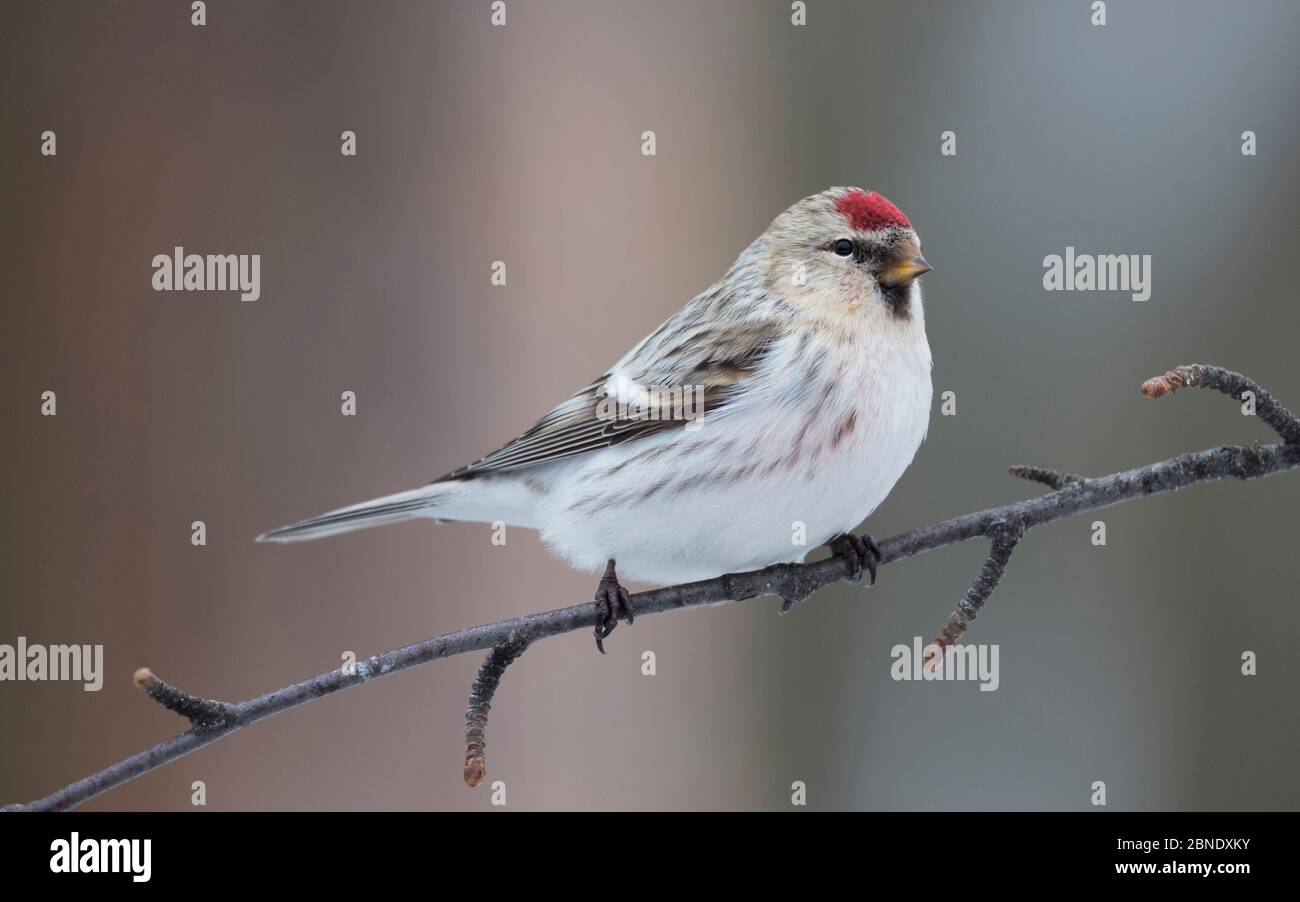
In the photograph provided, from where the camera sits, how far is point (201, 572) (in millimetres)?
2268

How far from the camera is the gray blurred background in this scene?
227 cm

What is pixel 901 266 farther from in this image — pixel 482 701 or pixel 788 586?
pixel 482 701

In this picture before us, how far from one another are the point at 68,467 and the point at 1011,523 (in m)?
1.73

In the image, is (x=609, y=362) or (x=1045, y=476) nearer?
(x=1045, y=476)

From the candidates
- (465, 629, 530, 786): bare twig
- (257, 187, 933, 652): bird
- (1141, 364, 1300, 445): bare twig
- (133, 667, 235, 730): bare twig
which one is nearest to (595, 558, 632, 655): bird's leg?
(257, 187, 933, 652): bird

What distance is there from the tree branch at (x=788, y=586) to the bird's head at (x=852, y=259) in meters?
0.37

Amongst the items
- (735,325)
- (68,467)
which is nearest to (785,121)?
(735,325)

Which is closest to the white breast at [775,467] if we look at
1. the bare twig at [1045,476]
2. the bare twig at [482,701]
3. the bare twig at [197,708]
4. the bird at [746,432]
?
the bird at [746,432]

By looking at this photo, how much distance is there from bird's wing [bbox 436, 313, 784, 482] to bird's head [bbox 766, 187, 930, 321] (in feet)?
0.26

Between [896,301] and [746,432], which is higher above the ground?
[896,301]

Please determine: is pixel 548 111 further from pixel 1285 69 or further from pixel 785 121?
pixel 1285 69

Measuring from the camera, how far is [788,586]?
4.76ft

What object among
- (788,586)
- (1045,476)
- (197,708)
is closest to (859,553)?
(788,586)

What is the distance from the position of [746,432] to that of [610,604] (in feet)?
0.93
